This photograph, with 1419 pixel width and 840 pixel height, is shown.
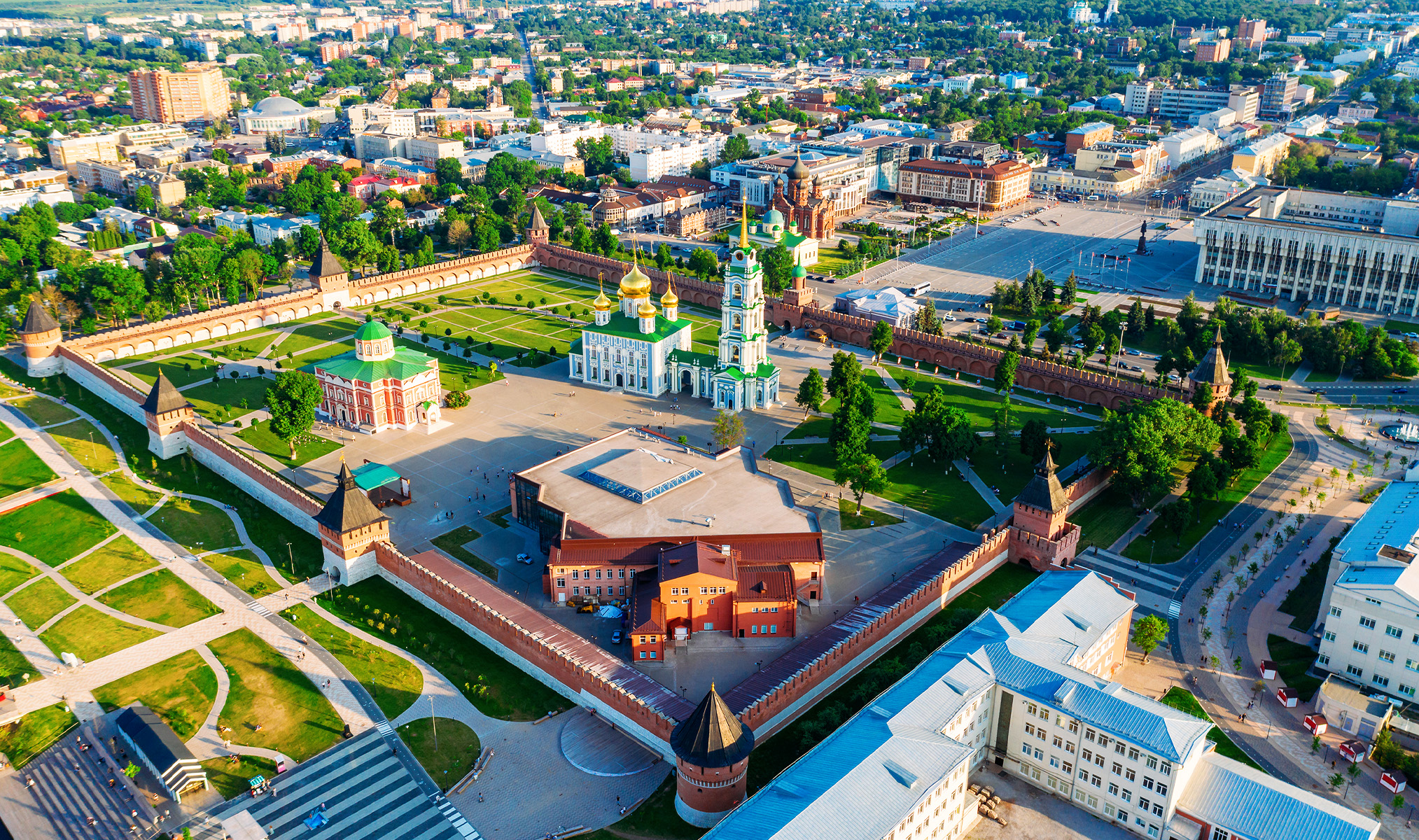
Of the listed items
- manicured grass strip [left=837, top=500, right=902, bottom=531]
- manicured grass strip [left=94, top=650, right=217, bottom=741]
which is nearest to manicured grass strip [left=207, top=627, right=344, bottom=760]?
manicured grass strip [left=94, top=650, right=217, bottom=741]

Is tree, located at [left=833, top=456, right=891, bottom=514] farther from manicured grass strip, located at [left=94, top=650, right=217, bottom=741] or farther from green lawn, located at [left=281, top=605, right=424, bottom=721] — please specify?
manicured grass strip, located at [left=94, top=650, right=217, bottom=741]

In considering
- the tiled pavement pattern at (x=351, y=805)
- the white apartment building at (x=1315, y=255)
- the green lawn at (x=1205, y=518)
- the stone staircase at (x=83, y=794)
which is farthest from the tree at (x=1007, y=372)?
the stone staircase at (x=83, y=794)

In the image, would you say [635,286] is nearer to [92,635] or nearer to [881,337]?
[881,337]

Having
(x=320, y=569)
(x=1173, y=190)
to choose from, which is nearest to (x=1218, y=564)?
(x=320, y=569)

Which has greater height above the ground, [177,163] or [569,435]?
[177,163]

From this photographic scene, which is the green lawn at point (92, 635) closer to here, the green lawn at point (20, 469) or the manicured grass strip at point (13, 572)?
the manicured grass strip at point (13, 572)

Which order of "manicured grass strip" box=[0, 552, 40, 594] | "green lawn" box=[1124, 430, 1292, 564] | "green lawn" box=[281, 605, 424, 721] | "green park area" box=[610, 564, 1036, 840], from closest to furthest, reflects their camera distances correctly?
"green park area" box=[610, 564, 1036, 840], "green lawn" box=[281, 605, 424, 721], "manicured grass strip" box=[0, 552, 40, 594], "green lawn" box=[1124, 430, 1292, 564]

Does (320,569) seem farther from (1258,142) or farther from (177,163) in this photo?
(1258,142)
